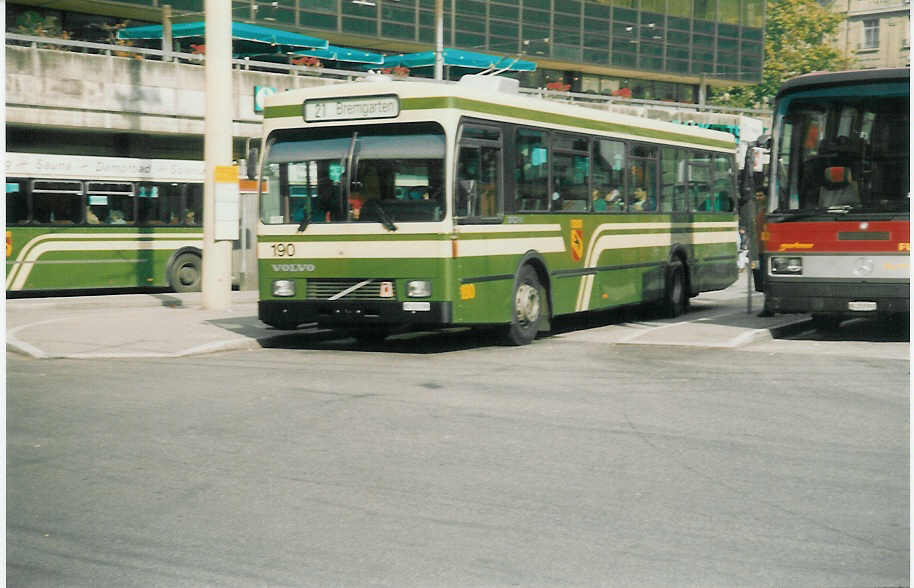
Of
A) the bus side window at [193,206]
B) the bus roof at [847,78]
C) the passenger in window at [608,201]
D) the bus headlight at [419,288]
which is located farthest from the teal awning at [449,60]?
the bus headlight at [419,288]

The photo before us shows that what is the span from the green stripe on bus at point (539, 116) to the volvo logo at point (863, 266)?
3802mm

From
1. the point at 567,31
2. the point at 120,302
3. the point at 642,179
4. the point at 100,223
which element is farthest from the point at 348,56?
the point at 642,179

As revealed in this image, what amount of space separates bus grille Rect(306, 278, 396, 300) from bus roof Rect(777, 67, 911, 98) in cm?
523

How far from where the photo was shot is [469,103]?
14.4 meters

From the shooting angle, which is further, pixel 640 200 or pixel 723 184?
pixel 723 184

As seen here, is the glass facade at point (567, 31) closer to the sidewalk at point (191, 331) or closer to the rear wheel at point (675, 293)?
the rear wheel at point (675, 293)

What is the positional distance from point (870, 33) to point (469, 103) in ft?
310

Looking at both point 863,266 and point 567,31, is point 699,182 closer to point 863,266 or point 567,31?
point 863,266

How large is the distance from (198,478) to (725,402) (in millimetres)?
4554

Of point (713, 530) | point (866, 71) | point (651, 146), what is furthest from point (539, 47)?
point (713, 530)

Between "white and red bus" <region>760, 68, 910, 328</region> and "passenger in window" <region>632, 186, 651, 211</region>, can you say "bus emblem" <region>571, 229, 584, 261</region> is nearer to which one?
"passenger in window" <region>632, 186, 651, 211</region>

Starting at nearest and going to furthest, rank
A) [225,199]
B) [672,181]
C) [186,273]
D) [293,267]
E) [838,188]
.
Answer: [293,267]
[838,188]
[225,199]
[672,181]
[186,273]

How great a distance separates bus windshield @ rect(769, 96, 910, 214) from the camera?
49.3 ft

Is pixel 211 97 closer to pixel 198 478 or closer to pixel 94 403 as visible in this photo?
pixel 94 403
